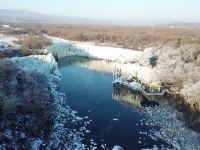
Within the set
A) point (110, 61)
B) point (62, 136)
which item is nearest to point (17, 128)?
point (62, 136)

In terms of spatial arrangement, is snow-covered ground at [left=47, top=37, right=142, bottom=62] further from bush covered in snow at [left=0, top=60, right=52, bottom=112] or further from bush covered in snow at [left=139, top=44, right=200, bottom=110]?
bush covered in snow at [left=0, top=60, right=52, bottom=112]

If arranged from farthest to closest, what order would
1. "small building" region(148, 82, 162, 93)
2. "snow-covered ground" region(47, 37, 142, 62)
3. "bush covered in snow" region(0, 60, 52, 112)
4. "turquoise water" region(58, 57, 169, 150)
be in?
"snow-covered ground" region(47, 37, 142, 62)
"small building" region(148, 82, 162, 93)
"bush covered in snow" region(0, 60, 52, 112)
"turquoise water" region(58, 57, 169, 150)

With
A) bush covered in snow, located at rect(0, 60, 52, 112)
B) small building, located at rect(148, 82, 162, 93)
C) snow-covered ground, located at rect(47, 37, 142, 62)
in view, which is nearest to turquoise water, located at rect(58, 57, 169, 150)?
small building, located at rect(148, 82, 162, 93)

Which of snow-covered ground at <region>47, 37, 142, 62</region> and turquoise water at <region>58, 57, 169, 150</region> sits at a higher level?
snow-covered ground at <region>47, 37, 142, 62</region>

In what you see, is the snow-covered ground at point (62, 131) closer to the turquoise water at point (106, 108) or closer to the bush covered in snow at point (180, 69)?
the turquoise water at point (106, 108)

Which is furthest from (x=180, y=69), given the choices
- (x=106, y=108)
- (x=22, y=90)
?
(x=22, y=90)

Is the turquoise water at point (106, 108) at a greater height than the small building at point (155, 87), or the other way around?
the small building at point (155, 87)

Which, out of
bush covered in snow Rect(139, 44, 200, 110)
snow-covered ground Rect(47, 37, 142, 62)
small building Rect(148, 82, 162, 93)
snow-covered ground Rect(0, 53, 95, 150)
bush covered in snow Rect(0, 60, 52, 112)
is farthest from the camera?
snow-covered ground Rect(47, 37, 142, 62)

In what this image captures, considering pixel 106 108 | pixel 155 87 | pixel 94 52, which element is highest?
pixel 94 52

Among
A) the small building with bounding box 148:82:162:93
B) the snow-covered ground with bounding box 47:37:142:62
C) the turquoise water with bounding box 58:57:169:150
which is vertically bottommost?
the turquoise water with bounding box 58:57:169:150

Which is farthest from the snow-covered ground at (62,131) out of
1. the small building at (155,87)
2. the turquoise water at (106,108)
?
the small building at (155,87)

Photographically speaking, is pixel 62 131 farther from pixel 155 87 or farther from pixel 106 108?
pixel 155 87

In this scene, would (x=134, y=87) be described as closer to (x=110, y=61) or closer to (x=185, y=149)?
(x=185, y=149)
